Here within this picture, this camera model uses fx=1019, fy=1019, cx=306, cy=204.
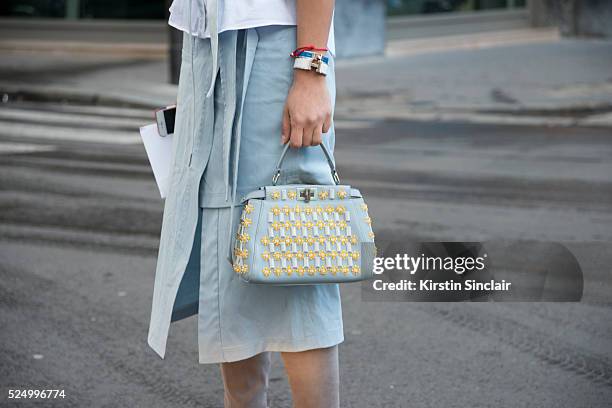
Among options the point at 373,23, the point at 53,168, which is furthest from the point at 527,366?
the point at 373,23

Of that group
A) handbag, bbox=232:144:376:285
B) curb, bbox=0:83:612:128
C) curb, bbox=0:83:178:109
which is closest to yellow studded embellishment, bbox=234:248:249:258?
handbag, bbox=232:144:376:285

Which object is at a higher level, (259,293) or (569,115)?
(259,293)

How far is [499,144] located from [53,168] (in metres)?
4.20

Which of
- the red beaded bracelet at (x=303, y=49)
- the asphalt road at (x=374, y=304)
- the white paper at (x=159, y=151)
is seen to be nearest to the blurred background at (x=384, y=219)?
the asphalt road at (x=374, y=304)

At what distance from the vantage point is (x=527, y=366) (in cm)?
386

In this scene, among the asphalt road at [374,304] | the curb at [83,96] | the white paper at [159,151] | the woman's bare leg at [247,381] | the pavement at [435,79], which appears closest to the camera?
the woman's bare leg at [247,381]

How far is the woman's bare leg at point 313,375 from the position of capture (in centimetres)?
229

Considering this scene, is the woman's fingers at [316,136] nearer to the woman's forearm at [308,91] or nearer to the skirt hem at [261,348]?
the woman's forearm at [308,91]

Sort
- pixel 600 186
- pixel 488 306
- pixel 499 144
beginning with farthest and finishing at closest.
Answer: pixel 499 144 → pixel 600 186 → pixel 488 306

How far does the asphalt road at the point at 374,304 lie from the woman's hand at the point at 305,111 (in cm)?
160

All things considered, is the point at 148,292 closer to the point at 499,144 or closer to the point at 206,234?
the point at 206,234

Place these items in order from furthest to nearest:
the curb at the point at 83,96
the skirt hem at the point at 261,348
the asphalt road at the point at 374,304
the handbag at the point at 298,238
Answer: the curb at the point at 83,96
the asphalt road at the point at 374,304
the skirt hem at the point at 261,348
the handbag at the point at 298,238

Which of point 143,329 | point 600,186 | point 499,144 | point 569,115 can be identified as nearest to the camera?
point 143,329

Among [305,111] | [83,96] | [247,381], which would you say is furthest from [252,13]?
[83,96]
